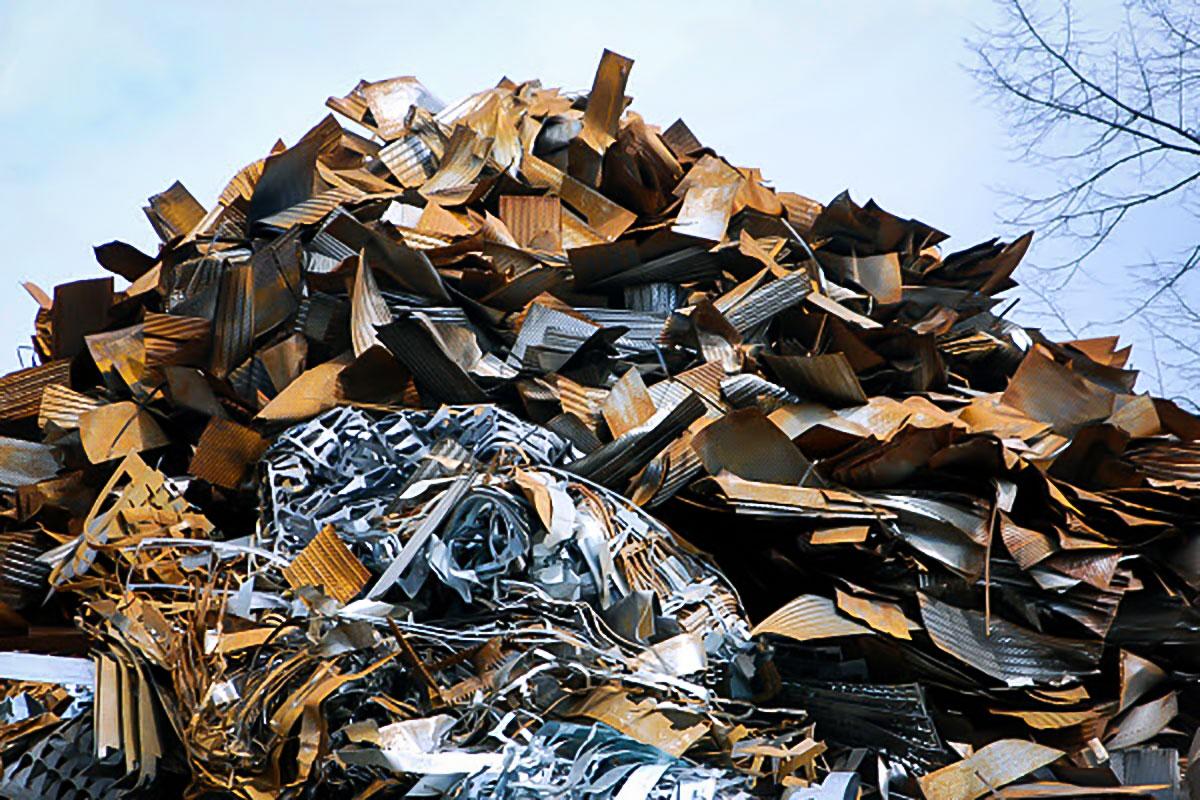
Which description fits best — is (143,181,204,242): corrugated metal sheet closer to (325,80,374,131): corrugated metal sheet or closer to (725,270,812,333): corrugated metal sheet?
(325,80,374,131): corrugated metal sheet

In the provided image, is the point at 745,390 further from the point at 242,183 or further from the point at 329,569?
the point at 242,183

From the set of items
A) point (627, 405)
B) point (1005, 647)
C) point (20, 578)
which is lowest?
point (1005, 647)

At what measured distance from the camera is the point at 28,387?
2.60 metres

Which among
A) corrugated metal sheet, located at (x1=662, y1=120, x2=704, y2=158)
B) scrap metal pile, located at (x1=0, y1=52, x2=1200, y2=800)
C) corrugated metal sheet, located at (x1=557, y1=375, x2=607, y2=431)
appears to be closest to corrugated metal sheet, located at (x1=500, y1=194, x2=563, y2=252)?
scrap metal pile, located at (x1=0, y1=52, x2=1200, y2=800)

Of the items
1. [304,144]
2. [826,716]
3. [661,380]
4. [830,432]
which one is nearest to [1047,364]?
[830,432]

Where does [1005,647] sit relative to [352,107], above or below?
below

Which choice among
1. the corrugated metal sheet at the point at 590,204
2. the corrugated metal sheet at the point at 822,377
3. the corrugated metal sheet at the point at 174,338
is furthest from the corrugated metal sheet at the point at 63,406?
the corrugated metal sheet at the point at 822,377

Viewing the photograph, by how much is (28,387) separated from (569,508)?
1318mm

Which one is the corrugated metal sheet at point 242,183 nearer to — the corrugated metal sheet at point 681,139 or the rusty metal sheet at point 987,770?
the corrugated metal sheet at point 681,139

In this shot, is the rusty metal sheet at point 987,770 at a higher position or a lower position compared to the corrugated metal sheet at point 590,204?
lower

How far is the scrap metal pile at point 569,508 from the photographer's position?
1681 millimetres

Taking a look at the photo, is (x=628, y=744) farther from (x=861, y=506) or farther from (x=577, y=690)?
(x=861, y=506)

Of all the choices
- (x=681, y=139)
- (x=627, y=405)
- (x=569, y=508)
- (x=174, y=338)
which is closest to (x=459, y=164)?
(x=681, y=139)

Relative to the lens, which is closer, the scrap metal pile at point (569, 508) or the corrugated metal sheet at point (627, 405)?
the scrap metal pile at point (569, 508)
